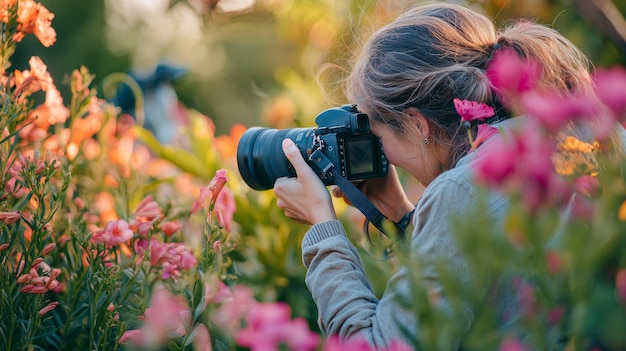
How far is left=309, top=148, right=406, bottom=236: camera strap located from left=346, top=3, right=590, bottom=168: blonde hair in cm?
14

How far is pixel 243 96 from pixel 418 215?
8.53 m

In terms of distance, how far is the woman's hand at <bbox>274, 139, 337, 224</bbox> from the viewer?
1.37m

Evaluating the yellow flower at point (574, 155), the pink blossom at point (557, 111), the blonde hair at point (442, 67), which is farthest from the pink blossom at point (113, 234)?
the pink blossom at point (557, 111)

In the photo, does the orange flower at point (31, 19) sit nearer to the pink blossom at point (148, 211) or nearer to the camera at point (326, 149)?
the pink blossom at point (148, 211)

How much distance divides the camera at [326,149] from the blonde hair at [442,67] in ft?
0.22

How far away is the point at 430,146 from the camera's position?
1286 mm

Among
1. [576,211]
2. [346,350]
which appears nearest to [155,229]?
[346,350]

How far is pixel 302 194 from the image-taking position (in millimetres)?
1431

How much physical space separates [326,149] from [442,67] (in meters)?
0.29

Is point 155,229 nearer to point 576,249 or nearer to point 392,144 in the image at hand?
point 392,144

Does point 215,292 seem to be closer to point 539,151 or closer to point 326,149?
point 326,149

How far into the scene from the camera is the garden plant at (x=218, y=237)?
0.66m

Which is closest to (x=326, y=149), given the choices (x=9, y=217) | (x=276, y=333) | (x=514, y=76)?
(x=9, y=217)

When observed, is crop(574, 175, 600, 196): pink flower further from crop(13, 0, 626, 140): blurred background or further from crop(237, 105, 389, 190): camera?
crop(13, 0, 626, 140): blurred background
